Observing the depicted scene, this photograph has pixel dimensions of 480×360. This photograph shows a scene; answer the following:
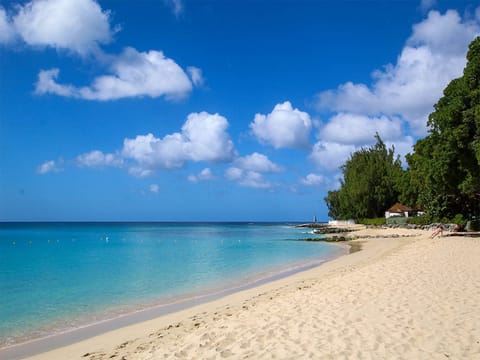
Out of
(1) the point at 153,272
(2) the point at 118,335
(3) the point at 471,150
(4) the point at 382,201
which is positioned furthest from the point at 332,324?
(4) the point at 382,201

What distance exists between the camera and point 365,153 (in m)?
81.2

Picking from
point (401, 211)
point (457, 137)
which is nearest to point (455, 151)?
point (457, 137)

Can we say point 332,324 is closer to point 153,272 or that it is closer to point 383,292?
point 383,292

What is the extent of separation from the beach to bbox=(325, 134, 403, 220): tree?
64.7 meters

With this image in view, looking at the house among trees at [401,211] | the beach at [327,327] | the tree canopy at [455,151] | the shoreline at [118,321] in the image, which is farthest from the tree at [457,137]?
the house among trees at [401,211]

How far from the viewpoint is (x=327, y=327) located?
26.0ft

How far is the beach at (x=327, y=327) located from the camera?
670 centimetres

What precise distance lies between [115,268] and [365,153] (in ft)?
210

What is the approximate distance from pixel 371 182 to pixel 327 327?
71.5 metres

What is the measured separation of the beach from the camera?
6695 mm

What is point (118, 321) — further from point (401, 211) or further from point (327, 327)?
point (401, 211)

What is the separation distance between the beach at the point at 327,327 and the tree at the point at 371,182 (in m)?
64.7

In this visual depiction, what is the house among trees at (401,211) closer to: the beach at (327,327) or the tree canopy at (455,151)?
the tree canopy at (455,151)

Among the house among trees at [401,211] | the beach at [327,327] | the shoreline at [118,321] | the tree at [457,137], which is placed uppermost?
the tree at [457,137]
